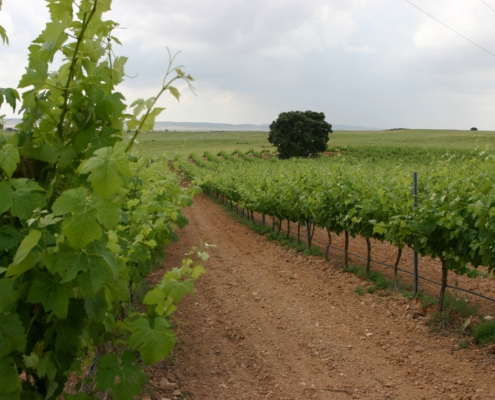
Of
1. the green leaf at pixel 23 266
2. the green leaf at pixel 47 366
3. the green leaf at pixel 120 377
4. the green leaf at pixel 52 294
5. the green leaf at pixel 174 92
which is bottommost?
the green leaf at pixel 120 377

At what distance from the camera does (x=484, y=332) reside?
5.98 metres

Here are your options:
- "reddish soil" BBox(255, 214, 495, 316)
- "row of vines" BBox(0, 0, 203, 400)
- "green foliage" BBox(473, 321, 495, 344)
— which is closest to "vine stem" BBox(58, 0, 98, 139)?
"row of vines" BBox(0, 0, 203, 400)

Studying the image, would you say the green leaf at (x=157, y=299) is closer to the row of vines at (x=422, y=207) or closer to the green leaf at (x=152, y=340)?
the green leaf at (x=152, y=340)

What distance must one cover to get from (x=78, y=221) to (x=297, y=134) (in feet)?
177

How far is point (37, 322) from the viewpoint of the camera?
1.85m

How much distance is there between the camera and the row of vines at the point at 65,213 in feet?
4.99

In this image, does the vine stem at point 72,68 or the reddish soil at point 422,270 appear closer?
the vine stem at point 72,68

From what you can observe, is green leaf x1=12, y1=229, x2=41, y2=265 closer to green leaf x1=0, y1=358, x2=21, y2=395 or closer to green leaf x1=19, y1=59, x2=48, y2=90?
green leaf x1=0, y1=358, x2=21, y2=395

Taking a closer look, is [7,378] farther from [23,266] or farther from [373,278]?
[373,278]

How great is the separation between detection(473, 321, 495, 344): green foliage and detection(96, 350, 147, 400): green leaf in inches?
211

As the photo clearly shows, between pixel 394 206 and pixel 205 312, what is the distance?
3.44 meters

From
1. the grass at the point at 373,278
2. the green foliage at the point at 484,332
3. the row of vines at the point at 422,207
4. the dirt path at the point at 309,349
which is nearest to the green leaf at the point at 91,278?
the dirt path at the point at 309,349

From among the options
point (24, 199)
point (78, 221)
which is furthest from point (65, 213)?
point (24, 199)

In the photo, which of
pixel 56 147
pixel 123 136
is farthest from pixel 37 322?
pixel 123 136
